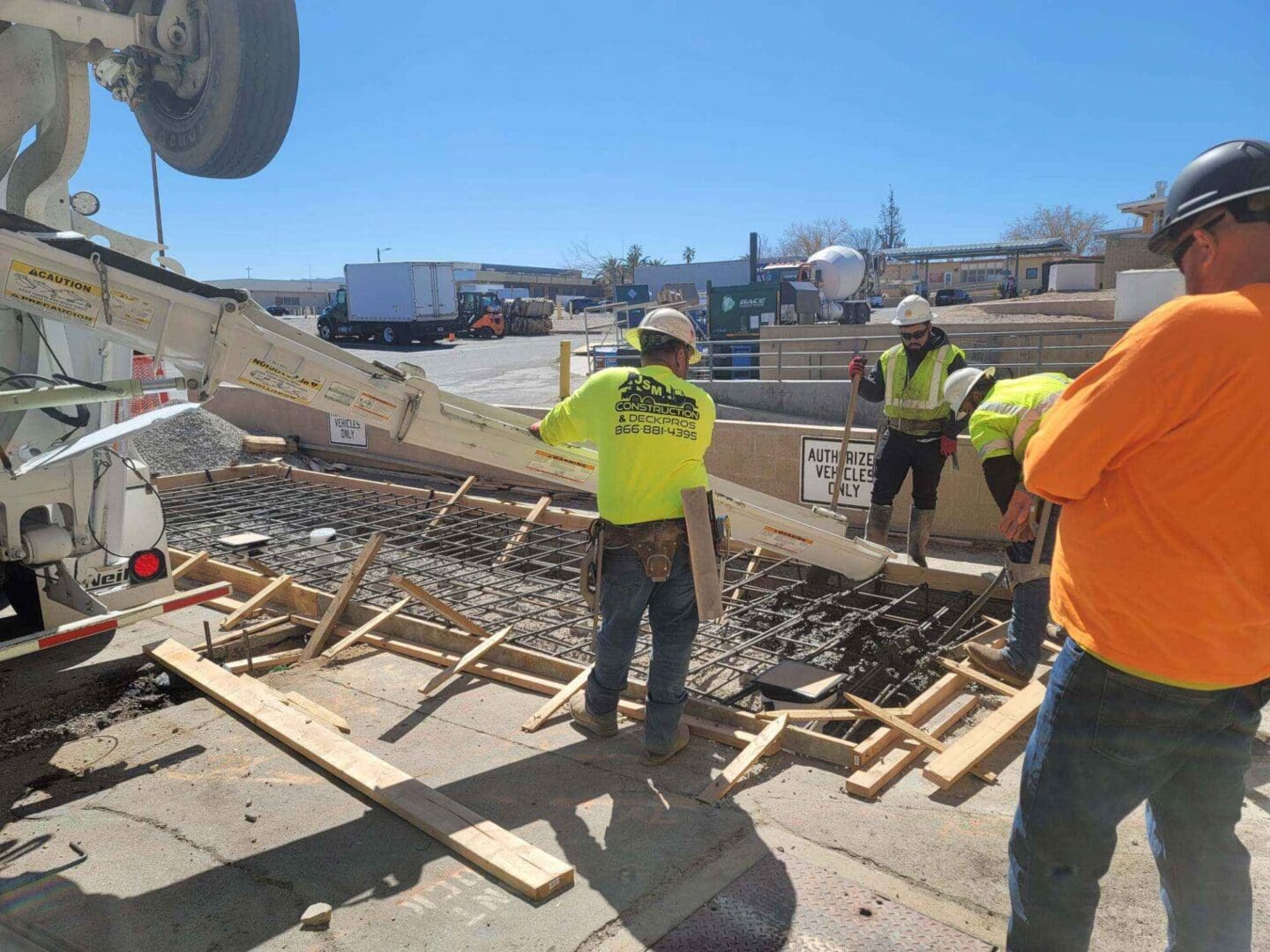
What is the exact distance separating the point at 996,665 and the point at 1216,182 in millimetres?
3164

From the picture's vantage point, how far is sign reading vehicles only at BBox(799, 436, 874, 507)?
7.42 m

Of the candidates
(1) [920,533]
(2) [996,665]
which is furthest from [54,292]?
(1) [920,533]

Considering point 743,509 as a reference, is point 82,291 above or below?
above

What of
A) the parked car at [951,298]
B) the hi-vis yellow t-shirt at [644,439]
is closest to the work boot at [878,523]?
the hi-vis yellow t-shirt at [644,439]

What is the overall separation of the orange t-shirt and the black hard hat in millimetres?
204

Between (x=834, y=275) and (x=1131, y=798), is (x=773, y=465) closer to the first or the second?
(x=1131, y=798)

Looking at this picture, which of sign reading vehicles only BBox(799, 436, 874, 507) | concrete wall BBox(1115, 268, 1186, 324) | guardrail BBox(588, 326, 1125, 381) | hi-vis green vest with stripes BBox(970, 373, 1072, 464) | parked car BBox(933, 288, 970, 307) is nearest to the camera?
hi-vis green vest with stripes BBox(970, 373, 1072, 464)

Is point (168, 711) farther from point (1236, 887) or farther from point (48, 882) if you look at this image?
point (1236, 887)

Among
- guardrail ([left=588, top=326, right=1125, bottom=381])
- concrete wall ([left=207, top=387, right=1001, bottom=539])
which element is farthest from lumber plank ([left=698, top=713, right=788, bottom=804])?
guardrail ([left=588, top=326, right=1125, bottom=381])

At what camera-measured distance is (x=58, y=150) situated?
413 cm

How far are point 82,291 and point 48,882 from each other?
2.14 metres

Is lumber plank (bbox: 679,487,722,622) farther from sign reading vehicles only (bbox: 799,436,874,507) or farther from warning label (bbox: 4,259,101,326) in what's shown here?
sign reading vehicles only (bbox: 799,436,874,507)

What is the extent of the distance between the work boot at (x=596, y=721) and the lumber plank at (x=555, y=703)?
14 centimetres

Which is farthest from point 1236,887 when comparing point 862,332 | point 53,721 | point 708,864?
point 862,332
